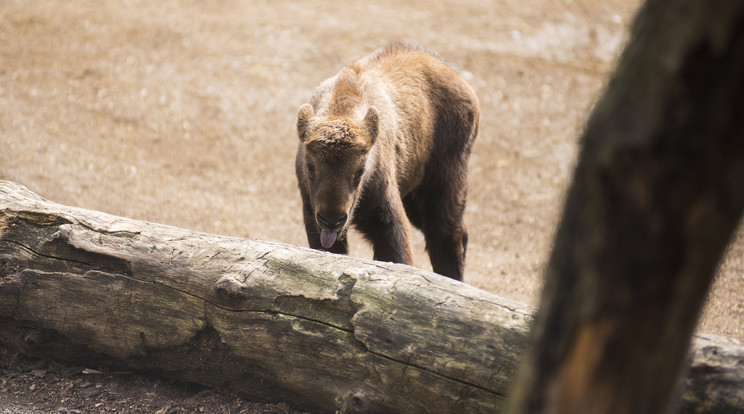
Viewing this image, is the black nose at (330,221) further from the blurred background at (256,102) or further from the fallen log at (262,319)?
the blurred background at (256,102)

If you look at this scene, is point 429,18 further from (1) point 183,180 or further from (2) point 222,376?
(2) point 222,376

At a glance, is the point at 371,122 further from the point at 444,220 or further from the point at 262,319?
the point at 262,319

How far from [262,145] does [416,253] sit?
3.26 m

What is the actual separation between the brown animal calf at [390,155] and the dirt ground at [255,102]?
143cm

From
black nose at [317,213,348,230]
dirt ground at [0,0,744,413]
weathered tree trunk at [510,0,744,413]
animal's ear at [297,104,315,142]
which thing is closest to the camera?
weathered tree trunk at [510,0,744,413]

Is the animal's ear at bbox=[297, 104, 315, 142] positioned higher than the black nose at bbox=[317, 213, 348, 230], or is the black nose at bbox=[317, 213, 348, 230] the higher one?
the animal's ear at bbox=[297, 104, 315, 142]

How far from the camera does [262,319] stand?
11.5ft

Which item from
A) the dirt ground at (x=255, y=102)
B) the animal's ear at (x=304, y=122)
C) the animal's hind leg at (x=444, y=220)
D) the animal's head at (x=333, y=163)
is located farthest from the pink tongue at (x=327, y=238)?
the dirt ground at (x=255, y=102)

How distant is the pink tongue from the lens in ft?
14.8

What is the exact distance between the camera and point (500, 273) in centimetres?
766

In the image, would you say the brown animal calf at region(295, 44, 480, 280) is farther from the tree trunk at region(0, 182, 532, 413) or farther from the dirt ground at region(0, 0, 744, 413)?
the dirt ground at region(0, 0, 744, 413)

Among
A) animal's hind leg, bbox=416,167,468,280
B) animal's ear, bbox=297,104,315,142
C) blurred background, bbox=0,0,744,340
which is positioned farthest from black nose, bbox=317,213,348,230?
blurred background, bbox=0,0,744,340

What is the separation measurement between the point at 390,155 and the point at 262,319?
2215mm

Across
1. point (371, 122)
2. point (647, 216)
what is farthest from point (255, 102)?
point (647, 216)
